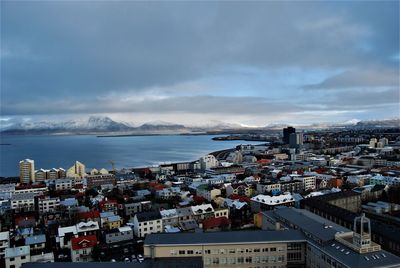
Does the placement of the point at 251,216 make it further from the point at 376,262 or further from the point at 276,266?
the point at 376,262

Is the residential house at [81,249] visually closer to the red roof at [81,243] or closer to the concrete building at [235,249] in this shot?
the red roof at [81,243]

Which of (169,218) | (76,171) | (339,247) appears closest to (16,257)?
(169,218)

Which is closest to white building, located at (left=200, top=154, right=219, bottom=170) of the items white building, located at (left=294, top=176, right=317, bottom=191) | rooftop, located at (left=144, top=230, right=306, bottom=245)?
white building, located at (left=294, top=176, right=317, bottom=191)

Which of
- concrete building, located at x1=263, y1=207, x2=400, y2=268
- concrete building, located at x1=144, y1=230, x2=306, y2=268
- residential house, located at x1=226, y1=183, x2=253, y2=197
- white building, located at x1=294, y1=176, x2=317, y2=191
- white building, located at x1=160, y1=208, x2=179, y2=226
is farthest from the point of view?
white building, located at x1=294, y1=176, x2=317, y2=191

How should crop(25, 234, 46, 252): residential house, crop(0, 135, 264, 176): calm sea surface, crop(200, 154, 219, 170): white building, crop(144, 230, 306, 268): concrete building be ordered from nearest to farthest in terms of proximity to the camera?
crop(144, 230, 306, 268): concrete building
crop(25, 234, 46, 252): residential house
crop(200, 154, 219, 170): white building
crop(0, 135, 264, 176): calm sea surface

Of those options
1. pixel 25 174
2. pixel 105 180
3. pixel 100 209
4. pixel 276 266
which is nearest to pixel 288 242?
pixel 276 266

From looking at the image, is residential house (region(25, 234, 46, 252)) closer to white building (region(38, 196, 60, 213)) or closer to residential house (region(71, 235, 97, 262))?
residential house (region(71, 235, 97, 262))

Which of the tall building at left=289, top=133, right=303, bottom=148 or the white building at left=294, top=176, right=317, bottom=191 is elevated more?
the tall building at left=289, top=133, right=303, bottom=148

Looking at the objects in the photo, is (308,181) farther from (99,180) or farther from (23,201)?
(23,201)

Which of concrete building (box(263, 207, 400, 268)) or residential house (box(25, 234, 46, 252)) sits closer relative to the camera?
concrete building (box(263, 207, 400, 268))

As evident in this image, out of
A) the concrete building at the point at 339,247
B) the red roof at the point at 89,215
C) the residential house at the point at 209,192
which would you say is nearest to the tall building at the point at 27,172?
the red roof at the point at 89,215
